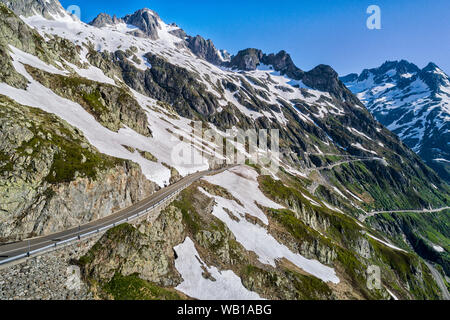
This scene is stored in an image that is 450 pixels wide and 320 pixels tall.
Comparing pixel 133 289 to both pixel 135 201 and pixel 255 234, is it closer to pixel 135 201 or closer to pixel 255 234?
pixel 135 201

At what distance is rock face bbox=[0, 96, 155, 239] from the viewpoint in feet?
93.0

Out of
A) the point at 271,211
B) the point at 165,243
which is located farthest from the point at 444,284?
the point at 165,243

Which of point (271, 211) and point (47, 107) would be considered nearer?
point (47, 107)

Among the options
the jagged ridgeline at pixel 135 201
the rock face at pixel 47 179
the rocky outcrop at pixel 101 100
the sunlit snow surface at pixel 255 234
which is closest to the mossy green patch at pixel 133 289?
the jagged ridgeline at pixel 135 201

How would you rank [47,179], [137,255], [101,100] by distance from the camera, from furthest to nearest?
[101,100], [47,179], [137,255]

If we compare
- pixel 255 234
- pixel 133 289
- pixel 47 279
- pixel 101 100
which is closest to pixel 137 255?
pixel 133 289

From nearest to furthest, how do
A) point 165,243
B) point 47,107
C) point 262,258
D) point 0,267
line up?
1. point 0,267
2. point 165,243
3. point 262,258
4. point 47,107

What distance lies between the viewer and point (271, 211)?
65062 mm

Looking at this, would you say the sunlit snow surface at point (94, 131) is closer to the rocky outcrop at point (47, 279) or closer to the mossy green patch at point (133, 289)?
the rocky outcrop at point (47, 279)

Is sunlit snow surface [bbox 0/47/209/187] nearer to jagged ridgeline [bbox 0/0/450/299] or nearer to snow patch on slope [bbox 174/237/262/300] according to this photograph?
jagged ridgeline [bbox 0/0/450/299]

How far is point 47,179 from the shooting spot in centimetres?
3203

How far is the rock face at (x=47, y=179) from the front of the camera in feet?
93.0

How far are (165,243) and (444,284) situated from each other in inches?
6945

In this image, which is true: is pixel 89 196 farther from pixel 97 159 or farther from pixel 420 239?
pixel 420 239
